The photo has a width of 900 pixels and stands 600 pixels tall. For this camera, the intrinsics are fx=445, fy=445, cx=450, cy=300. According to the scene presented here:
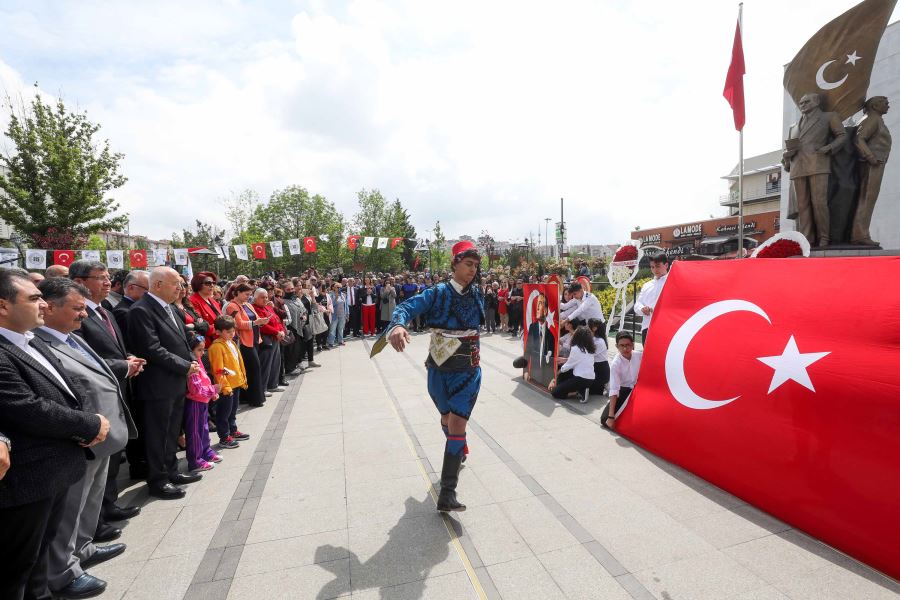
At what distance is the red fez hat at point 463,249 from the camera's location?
3.66m

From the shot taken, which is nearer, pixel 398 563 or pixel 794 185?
pixel 398 563

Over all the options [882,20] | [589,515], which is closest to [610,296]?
[882,20]

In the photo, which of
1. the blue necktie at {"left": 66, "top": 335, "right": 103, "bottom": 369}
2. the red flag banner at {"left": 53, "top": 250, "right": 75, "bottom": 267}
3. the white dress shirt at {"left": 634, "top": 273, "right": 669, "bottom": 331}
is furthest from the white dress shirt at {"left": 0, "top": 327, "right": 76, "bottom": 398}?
the red flag banner at {"left": 53, "top": 250, "right": 75, "bottom": 267}

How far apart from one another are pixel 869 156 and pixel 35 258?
2108 cm

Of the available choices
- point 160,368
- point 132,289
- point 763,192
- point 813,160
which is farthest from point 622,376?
point 763,192

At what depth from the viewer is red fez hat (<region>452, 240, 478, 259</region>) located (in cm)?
366

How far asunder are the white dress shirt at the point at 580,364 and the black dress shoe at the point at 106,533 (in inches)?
207

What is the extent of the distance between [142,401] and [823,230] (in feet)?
29.7

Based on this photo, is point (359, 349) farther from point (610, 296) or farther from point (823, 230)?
point (823, 230)

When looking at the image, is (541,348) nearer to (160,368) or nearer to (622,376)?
(622,376)

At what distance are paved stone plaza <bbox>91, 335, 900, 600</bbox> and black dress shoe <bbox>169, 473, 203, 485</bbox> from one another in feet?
0.27

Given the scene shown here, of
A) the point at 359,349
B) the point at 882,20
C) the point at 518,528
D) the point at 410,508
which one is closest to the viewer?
the point at 518,528

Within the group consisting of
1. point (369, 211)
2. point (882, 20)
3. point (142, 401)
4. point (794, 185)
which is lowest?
point (142, 401)

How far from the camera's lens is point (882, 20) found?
5.87 m
